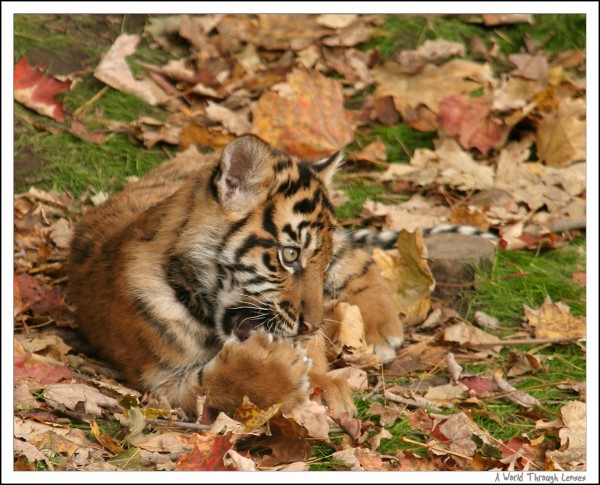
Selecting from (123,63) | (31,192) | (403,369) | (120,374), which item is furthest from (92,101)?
(403,369)

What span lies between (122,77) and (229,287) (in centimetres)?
339

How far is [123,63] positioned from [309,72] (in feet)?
4.86

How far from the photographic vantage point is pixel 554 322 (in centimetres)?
523

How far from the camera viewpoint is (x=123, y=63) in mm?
7172

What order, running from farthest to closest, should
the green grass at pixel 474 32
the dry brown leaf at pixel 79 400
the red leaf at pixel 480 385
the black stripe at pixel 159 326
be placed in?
the green grass at pixel 474 32, the red leaf at pixel 480 385, the black stripe at pixel 159 326, the dry brown leaf at pixel 79 400

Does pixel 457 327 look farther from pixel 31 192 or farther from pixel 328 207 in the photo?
pixel 31 192

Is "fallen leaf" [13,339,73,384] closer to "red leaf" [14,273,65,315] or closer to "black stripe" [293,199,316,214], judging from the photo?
"red leaf" [14,273,65,315]

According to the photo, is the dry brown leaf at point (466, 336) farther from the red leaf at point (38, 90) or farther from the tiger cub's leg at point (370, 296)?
the red leaf at point (38, 90)

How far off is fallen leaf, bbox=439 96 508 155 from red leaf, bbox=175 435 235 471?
13.2 feet

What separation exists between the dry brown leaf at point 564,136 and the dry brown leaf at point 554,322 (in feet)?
5.98

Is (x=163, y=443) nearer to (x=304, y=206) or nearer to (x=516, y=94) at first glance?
(x=304, y=206)

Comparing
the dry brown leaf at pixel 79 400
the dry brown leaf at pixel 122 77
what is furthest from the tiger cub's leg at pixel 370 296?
the dry brown leaf at pixel 122 77

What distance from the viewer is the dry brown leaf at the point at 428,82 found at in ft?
24.1

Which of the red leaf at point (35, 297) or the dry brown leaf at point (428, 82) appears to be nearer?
the red leaf at point (35, 297)
